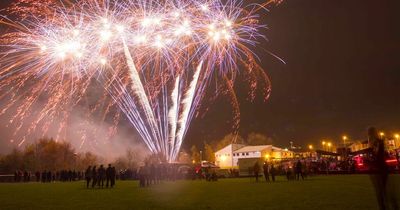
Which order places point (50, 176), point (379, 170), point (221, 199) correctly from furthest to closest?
1. point (50, 176)
2. point (221, 199)
3. point (379, 170)

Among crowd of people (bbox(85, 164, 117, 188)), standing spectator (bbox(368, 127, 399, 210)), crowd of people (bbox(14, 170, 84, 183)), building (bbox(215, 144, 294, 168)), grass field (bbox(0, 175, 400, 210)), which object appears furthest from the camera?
building (bbox(215, 144, 294, 168))

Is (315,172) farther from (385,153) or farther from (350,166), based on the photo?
(385,153)

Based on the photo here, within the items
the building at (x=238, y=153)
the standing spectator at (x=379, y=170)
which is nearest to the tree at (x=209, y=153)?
the building at (x=238, y=153)

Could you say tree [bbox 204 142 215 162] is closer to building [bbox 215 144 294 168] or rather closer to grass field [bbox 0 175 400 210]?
building [bbox 215 144 294 168]

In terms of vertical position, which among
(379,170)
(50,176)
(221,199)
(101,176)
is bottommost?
(221,199)

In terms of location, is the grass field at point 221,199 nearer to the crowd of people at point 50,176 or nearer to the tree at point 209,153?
the crowd of people at point 50,176

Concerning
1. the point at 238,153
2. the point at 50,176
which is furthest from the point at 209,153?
the point at 50,176

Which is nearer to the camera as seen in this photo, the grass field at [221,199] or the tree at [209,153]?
the grass field at [221,199]

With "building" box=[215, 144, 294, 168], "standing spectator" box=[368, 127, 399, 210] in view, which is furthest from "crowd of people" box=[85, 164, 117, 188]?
"building" box=[215, 144, 294, 168]

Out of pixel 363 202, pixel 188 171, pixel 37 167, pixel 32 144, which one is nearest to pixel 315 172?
pixel 188 171

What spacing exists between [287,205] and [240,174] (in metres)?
40.6

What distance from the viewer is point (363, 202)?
12.9 meters

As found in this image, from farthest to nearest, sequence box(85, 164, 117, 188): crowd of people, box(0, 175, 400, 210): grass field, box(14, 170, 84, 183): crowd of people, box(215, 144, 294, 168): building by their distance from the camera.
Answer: box(215, 144, 294, 168): building, box(14, 170, 84, 183): crowd of people, box(85, 164, 117, 188): crowd of people, box(0, 175, 400, 210): grass field

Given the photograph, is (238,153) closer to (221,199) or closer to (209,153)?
(209,153)
